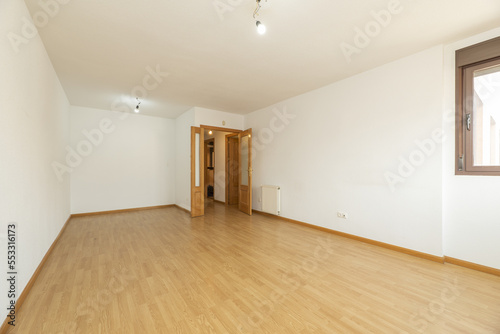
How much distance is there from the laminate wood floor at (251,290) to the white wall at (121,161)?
219 cm

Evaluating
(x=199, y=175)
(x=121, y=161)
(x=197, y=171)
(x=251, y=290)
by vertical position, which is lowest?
(x=251, y=290)

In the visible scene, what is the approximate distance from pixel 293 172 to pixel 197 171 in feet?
8.12

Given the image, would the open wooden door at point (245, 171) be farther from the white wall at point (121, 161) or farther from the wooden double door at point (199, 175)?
the white wall at point (121, 161)

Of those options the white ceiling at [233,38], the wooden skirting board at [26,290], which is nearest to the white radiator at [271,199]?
the white ceiling at [233,38]

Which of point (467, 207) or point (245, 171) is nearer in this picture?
point (467, 207)

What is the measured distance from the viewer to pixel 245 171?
6.14 metres

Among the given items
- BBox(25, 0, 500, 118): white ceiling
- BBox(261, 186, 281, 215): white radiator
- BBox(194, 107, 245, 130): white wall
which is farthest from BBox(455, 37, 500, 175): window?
BBox(194, 107, 245, 130): white wall

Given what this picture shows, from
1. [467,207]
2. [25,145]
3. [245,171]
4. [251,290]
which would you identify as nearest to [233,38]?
[25,145]

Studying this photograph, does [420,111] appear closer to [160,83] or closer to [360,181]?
[360,181]

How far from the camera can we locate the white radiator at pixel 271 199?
4996 mm

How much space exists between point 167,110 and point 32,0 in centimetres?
374

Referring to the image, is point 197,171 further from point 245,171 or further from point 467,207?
point 467,207

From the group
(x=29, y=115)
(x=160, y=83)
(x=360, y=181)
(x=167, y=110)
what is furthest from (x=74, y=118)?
(x=360, y=181)

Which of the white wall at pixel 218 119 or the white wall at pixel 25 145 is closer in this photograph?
the white wall at pixel 25 145
